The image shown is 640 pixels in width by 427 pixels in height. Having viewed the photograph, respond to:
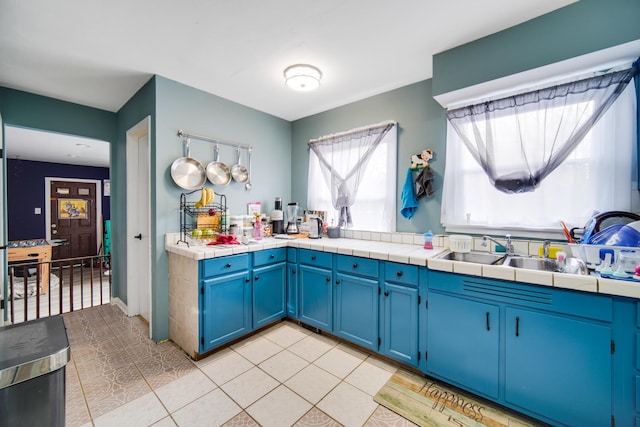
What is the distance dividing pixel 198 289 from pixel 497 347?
2.15 metres

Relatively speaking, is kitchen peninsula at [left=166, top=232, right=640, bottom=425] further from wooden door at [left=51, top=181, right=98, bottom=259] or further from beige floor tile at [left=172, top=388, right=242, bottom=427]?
wooden door at [left=51, top=181, right=98, bottom=259]

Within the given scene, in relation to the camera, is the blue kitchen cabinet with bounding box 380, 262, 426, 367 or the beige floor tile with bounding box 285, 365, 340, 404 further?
the blue kitchen cabinet with bounding box 380, 262, 426, 367

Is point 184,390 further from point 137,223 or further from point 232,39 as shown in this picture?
point 232,39

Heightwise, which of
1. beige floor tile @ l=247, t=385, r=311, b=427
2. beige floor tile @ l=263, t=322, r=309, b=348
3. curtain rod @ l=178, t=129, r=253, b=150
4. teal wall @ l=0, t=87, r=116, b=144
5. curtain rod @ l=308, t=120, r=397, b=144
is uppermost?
teal wall @ l=0, t=87, r=116, b=144

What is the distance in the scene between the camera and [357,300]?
2.30 metres

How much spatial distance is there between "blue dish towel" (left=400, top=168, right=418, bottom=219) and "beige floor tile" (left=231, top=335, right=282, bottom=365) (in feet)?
5.74

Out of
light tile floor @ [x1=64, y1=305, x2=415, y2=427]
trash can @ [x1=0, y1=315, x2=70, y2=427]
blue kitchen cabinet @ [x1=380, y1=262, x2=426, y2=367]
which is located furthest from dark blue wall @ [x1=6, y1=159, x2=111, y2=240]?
blue kitchen cabinet @ [x1=380, y1=262, x2=426, y2=367]

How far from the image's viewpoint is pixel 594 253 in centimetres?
155

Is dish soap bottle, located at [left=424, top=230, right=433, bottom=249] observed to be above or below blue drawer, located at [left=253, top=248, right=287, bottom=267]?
above

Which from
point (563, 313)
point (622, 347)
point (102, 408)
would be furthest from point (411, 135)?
point (102, 408)

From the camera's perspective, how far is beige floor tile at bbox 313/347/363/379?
81.8 inches

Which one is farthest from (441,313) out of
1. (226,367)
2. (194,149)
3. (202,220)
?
(194,149)

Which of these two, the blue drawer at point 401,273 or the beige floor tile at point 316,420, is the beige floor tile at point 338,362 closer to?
the beige floor tile at point 316,420

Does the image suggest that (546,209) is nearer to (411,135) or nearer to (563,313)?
(563,313)
